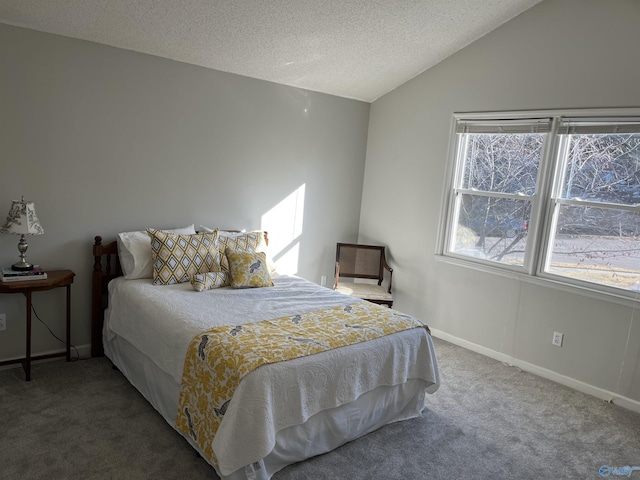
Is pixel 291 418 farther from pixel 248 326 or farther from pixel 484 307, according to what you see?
pixel 484 307

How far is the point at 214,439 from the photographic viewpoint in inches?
83.7

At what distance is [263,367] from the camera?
2170 mm

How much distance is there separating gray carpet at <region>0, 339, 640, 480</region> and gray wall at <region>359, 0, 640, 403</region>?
44 cm

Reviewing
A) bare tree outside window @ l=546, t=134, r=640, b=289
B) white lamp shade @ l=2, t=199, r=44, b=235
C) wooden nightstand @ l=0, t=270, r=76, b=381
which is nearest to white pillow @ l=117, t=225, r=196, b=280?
wooden nightstand @ l=0, t=270, r=76, b=381

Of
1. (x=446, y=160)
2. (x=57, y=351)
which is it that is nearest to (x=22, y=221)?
(x=57, y=351)

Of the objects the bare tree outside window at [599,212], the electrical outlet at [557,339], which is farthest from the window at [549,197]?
the electrical outlet at [557,339]

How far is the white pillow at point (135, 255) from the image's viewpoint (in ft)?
11.0

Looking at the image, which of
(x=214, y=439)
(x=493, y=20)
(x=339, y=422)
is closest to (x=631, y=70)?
(x=493, y=20)

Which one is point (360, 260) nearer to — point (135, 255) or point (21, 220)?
point (135, 255)

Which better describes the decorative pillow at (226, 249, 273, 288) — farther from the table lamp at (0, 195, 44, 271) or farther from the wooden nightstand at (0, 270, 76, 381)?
the table lamp at (0, 195, 44, 271)

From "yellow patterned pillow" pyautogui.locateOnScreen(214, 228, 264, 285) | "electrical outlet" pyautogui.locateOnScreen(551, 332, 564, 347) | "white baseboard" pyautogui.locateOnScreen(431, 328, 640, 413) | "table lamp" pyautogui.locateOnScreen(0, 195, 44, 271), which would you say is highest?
"table lamp" pyautogui.locateOnScreen(0, 195, 44, 271)

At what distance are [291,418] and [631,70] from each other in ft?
10.1

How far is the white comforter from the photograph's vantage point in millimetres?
2092

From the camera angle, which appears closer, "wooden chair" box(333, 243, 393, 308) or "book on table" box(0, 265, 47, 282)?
"book on table" box(0, 265, 47, 282)
